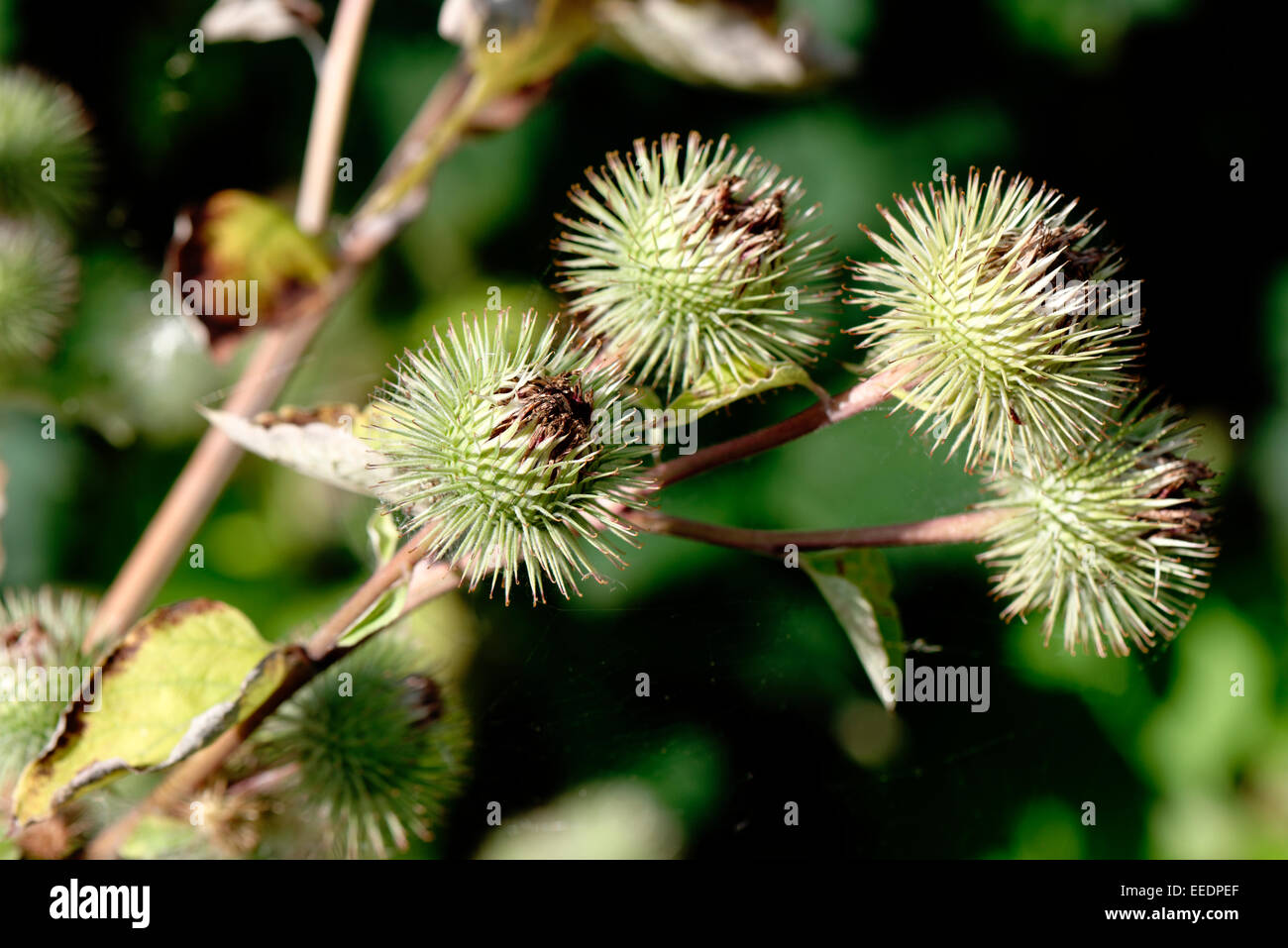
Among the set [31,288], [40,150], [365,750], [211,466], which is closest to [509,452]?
[365,750]

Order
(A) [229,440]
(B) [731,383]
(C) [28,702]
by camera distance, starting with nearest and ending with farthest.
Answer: (B) [731,383] → (C) [28,702] → (A) [229,440]

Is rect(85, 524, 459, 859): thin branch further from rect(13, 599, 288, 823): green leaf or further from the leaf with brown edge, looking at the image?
the leaf with brown edge

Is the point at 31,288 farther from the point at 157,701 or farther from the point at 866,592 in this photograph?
the point at 866,592

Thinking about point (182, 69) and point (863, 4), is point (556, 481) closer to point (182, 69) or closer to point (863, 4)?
point (182, 69)

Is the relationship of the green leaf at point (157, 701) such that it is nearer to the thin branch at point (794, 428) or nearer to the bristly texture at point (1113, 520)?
the thin branch at point (794, 428)

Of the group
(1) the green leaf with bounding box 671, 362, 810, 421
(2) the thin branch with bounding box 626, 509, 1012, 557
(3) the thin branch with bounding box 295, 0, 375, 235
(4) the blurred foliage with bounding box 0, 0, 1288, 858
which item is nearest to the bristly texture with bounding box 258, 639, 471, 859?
(4) the blurred foliage with bounding box 0, 0, 1288, 858
